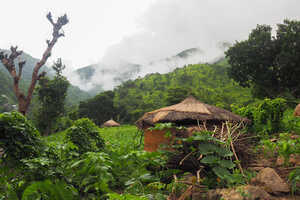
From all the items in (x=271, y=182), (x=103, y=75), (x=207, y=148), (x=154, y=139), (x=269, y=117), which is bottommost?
(x=271, y=182)

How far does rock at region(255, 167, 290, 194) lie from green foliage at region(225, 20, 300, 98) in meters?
14.2

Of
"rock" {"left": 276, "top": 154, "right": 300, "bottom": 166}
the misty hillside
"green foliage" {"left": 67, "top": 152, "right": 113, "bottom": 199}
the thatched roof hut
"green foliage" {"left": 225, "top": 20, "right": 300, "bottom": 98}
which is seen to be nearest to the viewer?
"green foliage" {"left": 67, "top": 152, "right": 113, "bottom": 199}

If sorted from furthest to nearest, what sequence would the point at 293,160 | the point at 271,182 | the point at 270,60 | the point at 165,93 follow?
1. the point at 165,93
2. the point at 270,60
3. the point at 293,160
4. the point at 271,182

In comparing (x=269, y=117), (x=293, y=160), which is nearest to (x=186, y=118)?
(x=269, y=117)

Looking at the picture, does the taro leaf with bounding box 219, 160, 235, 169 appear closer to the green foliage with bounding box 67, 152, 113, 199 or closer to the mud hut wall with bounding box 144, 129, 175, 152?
the green foliage with bounding box 67, 152, 113, 199

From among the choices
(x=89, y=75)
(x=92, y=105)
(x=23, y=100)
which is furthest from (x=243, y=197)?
(x=89, y=75)

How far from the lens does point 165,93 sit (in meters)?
44.6

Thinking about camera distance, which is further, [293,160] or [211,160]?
[293,160]

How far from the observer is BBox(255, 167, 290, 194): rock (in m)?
1.92

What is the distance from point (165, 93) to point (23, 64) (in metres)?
38.6

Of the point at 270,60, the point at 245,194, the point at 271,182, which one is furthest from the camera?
the point at 270,60

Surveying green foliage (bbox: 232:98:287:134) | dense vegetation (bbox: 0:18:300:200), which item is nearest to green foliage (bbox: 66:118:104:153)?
dense vegetation (bbox: 0:18:300:200)

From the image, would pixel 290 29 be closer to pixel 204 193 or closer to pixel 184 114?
pixel 184 114

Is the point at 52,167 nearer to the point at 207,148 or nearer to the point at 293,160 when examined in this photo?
the point at 207,148
